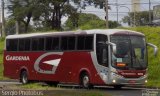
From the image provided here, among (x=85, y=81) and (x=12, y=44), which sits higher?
(x=12, y=44)

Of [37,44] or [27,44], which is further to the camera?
[27,44]

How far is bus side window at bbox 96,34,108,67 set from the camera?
2477 cm

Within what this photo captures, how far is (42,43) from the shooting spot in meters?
29.0

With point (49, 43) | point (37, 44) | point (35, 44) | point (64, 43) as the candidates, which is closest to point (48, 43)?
point (49, 43)

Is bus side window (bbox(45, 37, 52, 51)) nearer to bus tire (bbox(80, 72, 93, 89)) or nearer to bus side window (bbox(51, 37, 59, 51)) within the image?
bus side window (bbox(51, 37, 59, 51))

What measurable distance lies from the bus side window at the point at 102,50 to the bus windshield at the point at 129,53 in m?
0.42

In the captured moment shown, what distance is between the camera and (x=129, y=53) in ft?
→ 81.5

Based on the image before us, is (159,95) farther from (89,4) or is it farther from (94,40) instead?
(89,4)

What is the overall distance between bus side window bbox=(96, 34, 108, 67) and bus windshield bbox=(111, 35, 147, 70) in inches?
16.7

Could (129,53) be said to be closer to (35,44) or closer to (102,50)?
(102,50)

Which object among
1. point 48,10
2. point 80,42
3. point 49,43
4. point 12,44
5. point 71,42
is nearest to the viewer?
point 80,42

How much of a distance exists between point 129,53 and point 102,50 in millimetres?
1333

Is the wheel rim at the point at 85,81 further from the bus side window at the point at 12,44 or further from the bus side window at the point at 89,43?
the bus side window at the point at 12,44

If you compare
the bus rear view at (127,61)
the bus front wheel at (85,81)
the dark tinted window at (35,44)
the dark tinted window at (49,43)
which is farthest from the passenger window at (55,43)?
the bus rear view at (127,61)
